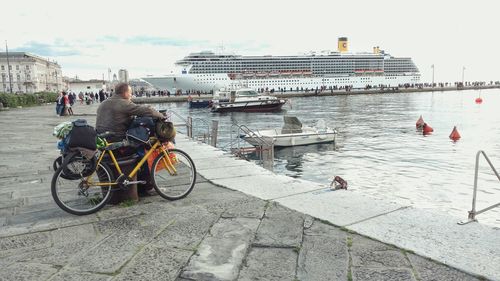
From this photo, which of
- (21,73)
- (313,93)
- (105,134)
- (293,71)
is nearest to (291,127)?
(105,134)

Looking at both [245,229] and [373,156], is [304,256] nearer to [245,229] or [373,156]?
[245,229]

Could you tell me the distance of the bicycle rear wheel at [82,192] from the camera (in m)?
4.24

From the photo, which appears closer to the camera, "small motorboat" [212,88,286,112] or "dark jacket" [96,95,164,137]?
"dark jacket" [96,95,164,137]

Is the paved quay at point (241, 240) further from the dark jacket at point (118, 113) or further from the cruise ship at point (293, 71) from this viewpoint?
the cruise ship at point (293, 71)

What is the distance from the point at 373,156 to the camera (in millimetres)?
15852

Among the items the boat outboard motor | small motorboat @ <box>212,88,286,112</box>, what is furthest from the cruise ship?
the boat outboard motor

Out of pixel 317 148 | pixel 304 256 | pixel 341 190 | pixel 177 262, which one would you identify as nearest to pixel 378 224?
pixel 304 256

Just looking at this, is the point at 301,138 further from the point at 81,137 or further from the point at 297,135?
the point at 81,137

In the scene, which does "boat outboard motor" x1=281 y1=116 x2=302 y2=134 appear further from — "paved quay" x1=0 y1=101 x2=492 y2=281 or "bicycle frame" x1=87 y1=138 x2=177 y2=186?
"bicycle frame" x1=87 y1=138 x2=177 y2=186

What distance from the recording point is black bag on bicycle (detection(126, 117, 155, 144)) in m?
4.65

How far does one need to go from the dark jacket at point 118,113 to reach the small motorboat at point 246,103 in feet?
128

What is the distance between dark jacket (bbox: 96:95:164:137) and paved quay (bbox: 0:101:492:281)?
0.96m

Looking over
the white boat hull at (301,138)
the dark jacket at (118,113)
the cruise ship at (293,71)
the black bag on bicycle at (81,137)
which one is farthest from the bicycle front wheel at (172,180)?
the cruise ship at (293,71)

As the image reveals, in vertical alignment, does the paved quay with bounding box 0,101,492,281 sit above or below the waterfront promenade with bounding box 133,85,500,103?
below
